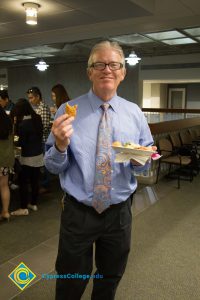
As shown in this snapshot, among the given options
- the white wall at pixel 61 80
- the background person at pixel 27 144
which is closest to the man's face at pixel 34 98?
the background person at pixel 27 144

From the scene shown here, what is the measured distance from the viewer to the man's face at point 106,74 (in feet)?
4.11

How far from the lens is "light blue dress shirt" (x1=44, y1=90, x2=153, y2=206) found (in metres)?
1.29

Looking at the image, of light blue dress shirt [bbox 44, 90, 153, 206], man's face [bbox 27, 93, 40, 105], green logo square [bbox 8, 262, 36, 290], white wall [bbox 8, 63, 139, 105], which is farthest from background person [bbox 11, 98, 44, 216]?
white wall [bbox 8, 63, 139, 105]

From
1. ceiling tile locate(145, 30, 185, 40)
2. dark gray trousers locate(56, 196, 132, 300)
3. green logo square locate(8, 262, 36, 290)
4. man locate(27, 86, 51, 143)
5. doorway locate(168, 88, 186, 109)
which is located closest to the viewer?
dark gray trousers locate(56, 196, 132, 300)

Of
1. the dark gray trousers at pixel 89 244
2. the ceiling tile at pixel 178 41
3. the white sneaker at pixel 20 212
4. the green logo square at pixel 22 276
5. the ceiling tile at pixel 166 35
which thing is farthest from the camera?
the ceiling tile at pixel 178 41

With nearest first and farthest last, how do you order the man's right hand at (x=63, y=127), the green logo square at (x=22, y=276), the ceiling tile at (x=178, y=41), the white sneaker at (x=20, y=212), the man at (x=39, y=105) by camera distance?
the man's right hand at (x=63, y=127) < the green logo square at (x=22, y=276) < the white sneaker at (x=20, y=212) < the man at (x=39, y=105) < the ceiling tile at (x=178, y=41)

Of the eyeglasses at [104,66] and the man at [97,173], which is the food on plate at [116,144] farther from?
the eyeglasses at [104,66]

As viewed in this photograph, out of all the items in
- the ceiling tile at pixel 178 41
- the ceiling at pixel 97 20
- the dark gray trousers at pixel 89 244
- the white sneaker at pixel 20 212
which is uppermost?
the ceiling tile at pixel 178 41

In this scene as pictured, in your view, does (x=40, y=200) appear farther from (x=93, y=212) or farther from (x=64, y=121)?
(x=64, y=121)

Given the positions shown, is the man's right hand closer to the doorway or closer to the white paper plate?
the white paper plate

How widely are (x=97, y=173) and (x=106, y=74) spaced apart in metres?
0.44

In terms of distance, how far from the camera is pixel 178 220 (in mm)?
3332

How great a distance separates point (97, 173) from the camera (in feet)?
4.26

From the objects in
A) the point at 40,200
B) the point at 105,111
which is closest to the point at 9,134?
the point at 40,200
